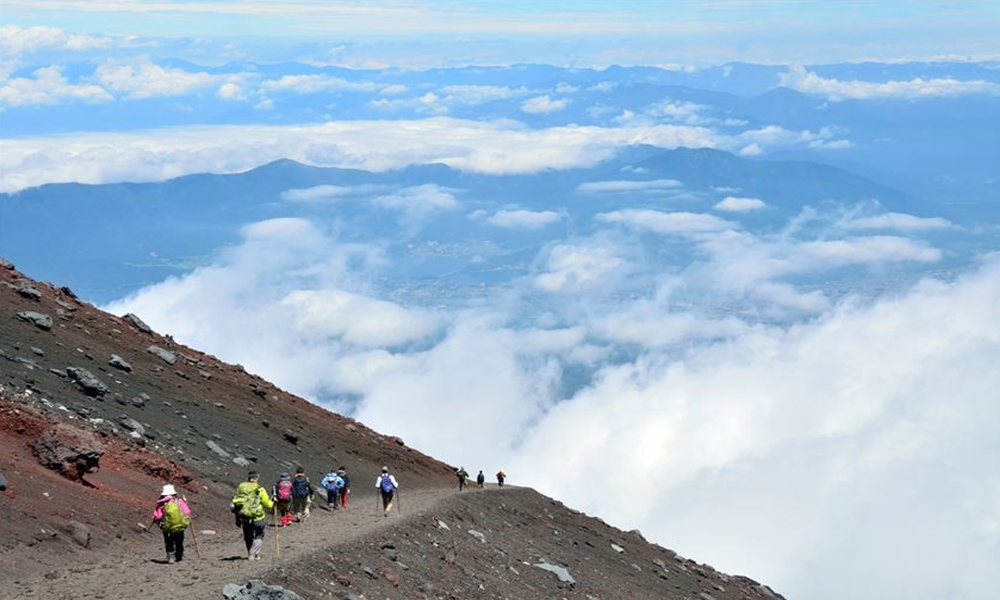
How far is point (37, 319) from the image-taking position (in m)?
37.4

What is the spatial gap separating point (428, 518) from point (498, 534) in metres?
4.39

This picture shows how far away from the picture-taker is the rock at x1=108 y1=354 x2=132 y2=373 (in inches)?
1476

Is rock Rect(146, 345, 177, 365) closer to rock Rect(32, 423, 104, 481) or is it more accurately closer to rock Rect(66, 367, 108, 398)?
rock Rect(66, 367, 108, 398)

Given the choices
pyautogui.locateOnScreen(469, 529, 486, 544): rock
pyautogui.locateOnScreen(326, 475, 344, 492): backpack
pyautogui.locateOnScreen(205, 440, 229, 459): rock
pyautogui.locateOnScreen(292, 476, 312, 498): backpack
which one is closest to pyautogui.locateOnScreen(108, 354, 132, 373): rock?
pyautogui.locateOnScreen(205, 440, 229, 459): rock

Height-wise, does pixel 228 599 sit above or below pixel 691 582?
below

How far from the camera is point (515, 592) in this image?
2662 centimetres

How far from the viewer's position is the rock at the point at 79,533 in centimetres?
2169

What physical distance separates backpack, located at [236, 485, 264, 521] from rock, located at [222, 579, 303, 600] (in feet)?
6.42

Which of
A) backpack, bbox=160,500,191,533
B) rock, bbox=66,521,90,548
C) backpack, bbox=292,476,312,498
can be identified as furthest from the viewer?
backpack, bbox=292,476,312,498

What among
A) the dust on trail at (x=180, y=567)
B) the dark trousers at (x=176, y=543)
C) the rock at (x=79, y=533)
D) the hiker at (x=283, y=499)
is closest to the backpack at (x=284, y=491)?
the hiker at (x=283, y=499)

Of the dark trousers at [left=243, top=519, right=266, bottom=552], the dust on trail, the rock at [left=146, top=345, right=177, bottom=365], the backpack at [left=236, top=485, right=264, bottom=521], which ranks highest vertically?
the rock at [left=146, top=345, right=177, bottom=365]

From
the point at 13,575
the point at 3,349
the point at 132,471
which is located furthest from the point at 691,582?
the point at 13,575

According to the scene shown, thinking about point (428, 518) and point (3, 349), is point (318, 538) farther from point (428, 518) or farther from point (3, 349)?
point (3, 349)

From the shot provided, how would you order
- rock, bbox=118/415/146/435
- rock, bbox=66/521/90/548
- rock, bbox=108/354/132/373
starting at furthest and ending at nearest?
rock, bbox=108/354/132/373, rock, bbox=118/415/146/435, rock, bbox=66/521/90/548
